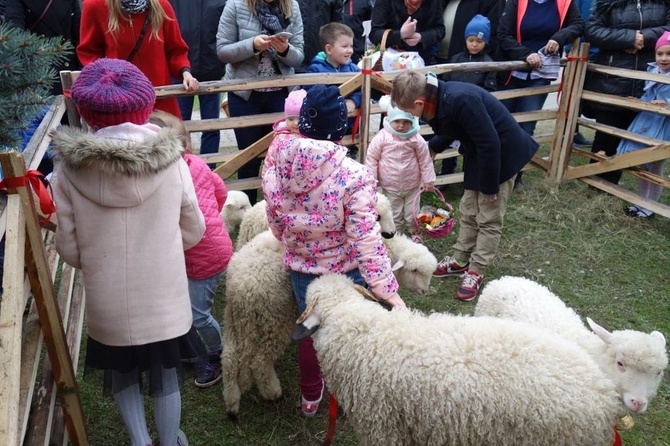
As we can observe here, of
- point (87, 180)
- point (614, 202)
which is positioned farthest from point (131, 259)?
point (614, 202)

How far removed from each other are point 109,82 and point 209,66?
357 cm

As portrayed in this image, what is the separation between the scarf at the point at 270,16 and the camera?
461 cm

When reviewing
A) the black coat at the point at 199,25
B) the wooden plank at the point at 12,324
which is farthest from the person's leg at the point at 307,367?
the black coat at the point at 199,25

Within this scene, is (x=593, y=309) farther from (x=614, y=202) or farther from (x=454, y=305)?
(x=614, y=202)

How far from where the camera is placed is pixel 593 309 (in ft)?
13.7

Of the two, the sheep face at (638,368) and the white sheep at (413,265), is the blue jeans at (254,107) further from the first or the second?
the sheep face at (638,368)

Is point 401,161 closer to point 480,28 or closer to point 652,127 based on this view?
point 480,28

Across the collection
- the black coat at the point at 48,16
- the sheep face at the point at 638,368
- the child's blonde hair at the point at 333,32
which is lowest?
the sheep face at the point at 638,368

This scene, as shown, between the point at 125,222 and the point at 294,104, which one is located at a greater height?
the point at 294,104

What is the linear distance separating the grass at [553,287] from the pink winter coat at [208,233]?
0.54 metres

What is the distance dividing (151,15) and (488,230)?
9.93 feet

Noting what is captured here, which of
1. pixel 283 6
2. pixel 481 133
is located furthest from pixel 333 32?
pixel 481 133

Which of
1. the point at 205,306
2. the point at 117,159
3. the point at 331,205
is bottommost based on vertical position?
the point at 205,306

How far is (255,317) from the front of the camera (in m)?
2.94
